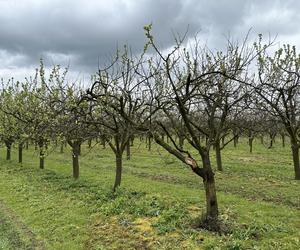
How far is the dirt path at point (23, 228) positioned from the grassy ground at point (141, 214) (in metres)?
0.03

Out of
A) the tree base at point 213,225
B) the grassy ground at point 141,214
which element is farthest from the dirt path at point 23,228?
the tree base at point 213,225

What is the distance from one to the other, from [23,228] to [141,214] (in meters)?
4.19

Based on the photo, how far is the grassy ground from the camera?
10477 millimetres

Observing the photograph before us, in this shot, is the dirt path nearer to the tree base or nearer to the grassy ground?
the grassy ground

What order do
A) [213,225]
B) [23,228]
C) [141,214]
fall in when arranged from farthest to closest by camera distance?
[141,214]
[23,228]
[213,225]

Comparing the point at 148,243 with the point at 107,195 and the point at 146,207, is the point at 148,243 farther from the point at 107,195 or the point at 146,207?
the point at 107,195

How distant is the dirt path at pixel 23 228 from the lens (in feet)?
35.2

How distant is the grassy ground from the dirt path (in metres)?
0.03

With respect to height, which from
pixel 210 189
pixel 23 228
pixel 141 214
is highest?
pixel 210 189

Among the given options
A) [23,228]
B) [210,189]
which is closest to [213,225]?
[210,189]

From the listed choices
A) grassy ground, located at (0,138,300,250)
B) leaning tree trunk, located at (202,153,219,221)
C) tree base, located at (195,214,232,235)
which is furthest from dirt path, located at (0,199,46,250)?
leaning tree trunk, located at (202,153,219,221)

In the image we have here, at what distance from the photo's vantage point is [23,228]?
41.1 ft

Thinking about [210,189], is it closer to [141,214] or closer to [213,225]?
[213,225]

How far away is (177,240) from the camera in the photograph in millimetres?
10352
